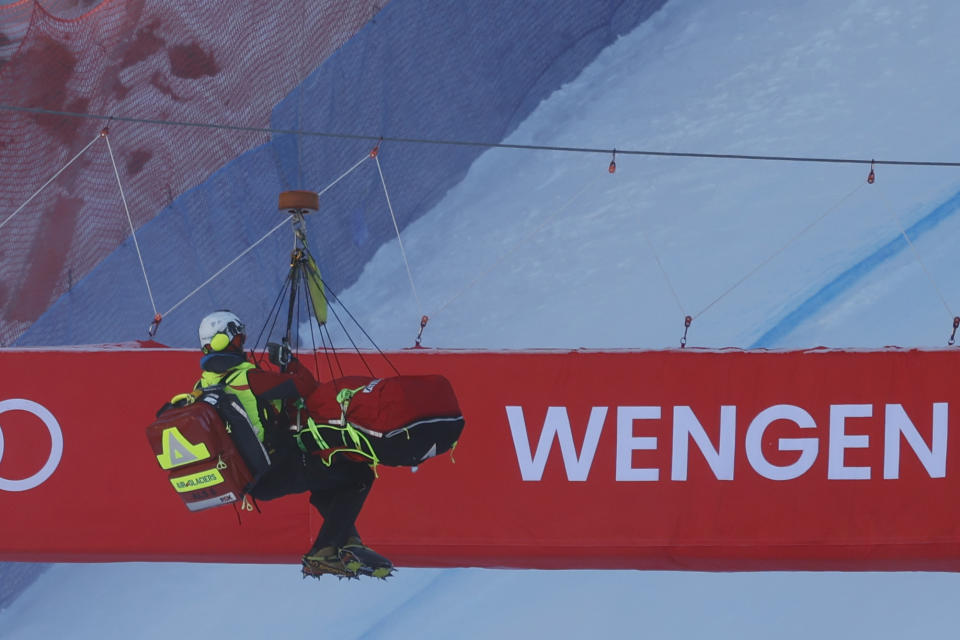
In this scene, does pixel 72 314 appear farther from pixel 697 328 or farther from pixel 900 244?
pixel 900 244

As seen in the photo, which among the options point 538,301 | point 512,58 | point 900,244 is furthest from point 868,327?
point 512,58

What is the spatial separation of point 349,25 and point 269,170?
1331 mm

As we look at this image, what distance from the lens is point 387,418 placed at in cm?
461

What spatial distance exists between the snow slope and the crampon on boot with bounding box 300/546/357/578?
3858mm

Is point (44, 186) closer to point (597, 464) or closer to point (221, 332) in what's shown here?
point (221, 332)

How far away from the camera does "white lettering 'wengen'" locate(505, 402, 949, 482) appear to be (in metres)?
6.29

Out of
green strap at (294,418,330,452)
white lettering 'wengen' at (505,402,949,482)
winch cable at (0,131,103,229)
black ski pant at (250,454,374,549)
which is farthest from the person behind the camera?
winch cable at (0,131,103,229)

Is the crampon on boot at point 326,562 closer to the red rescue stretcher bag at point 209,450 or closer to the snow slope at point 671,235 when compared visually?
the red rescue stretcher bag at point 209,450

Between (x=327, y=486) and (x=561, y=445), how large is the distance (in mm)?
1661

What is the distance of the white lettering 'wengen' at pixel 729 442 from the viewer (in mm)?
6285

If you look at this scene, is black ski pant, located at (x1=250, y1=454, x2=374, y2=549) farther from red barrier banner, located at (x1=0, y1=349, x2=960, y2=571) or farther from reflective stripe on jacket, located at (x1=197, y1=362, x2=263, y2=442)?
red barrier banner, located at (x1=0, y1=349, x2=960, y2=571)

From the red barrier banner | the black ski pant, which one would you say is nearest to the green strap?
the black ski pant

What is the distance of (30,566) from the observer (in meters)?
9.12

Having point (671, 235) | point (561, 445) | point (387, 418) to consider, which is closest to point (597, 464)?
point (561, 445)
